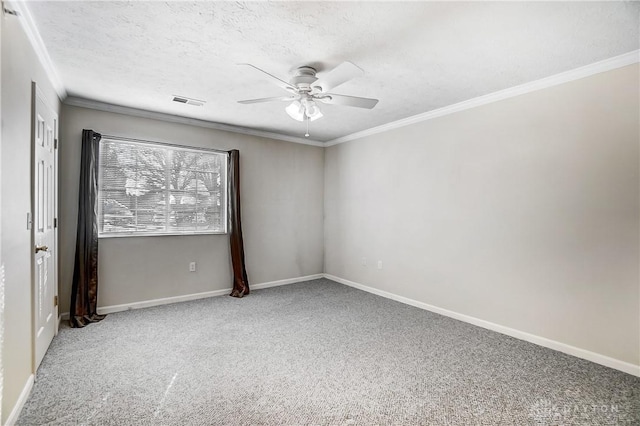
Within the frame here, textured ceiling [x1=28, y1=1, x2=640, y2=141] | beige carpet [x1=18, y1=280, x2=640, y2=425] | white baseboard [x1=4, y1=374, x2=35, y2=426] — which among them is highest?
textured ceiling [x1=28, y1=1, x2=640, y2=141]

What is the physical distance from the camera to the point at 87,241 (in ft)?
11.5

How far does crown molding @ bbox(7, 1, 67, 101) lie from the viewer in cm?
189

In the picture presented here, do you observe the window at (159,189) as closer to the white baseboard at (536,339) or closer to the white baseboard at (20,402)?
the white baseboard at (20,402)

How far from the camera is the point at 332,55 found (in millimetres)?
2473

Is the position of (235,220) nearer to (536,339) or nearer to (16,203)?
(16,203)

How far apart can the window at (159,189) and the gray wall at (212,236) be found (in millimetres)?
128

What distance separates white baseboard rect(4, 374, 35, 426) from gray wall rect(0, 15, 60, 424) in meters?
0.04

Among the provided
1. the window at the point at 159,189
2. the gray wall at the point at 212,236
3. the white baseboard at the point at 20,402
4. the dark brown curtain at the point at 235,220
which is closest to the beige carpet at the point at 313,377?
the white baseboard at the point at 20,402

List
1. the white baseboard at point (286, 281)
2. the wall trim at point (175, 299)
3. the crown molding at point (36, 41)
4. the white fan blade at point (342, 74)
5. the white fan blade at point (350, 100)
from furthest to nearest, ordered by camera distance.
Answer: the white baseboard at point (286, 281) < the wall trim at point (175, 299) < the white fan blade at point (350, 100) < the white fan blade at point (342, 74) < the crown molding at point (36, 41)

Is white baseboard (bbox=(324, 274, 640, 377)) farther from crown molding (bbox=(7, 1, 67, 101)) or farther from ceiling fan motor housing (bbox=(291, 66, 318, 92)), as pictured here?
crown molding (bbox=(7, 1, 67, 101))

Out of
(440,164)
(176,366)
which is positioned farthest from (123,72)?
(440,164)

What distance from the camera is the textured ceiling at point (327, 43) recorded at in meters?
1.94

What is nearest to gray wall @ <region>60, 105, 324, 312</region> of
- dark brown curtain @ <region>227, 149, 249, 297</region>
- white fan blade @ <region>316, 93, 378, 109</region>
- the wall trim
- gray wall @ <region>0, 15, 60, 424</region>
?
the wall trim

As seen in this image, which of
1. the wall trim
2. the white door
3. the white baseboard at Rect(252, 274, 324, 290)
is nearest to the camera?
the white door
